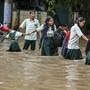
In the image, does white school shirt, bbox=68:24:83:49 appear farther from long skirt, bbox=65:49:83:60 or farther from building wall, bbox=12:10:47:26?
building wall, bbox=12:10:47:26

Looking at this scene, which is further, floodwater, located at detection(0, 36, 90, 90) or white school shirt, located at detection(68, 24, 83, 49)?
white school shirt, located at detection(68, 24, 83, 49)

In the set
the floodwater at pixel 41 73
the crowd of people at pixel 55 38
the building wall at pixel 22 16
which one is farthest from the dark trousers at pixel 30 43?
the building wall at pixel 22 16

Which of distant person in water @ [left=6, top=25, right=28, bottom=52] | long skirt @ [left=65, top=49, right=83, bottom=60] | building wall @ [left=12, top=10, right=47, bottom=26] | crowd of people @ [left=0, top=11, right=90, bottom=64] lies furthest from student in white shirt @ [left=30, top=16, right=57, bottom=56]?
building wall @ [left=12, top=10, right=47, bottom=26]

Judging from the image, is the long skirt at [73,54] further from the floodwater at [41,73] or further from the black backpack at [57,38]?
the black backpack at [57,38]

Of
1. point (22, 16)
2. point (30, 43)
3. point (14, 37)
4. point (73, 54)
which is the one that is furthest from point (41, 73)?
point (22, 16)

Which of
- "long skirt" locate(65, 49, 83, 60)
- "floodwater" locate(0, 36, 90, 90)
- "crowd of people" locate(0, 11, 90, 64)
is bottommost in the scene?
"floodwater" locate(0, 36, 90, 90)

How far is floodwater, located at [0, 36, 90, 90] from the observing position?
8320 millimetres

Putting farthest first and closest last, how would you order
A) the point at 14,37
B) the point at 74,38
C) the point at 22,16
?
1. the point at 22,16
2. the point at 14,37
3. the point at 74,38

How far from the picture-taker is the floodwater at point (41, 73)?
8.32 m

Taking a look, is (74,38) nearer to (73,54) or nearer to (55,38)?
(73,54)

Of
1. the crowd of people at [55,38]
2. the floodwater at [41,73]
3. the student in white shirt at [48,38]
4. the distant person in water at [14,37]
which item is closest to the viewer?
the floodwater at [41,73]

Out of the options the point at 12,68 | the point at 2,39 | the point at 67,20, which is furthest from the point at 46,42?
the point at 67,20

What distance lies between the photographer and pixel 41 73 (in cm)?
981

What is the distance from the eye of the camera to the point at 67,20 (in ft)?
89.6
